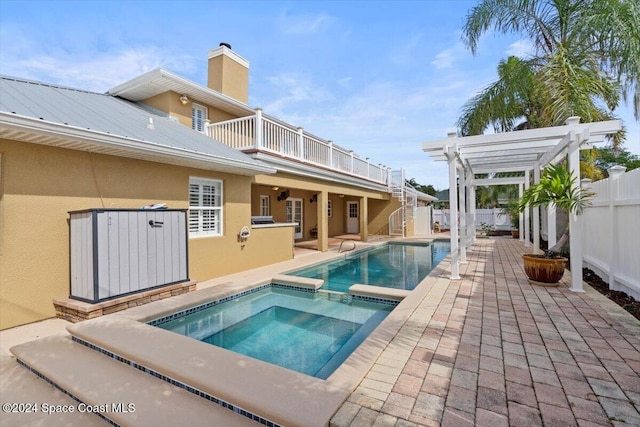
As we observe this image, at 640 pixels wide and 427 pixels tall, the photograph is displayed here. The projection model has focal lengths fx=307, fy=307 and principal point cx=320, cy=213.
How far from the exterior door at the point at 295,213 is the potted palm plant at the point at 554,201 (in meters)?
12.7

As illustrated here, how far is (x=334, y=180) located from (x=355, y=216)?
36.4 feet

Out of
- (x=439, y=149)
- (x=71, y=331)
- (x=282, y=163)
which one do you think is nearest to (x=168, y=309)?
(x=71, y=331)

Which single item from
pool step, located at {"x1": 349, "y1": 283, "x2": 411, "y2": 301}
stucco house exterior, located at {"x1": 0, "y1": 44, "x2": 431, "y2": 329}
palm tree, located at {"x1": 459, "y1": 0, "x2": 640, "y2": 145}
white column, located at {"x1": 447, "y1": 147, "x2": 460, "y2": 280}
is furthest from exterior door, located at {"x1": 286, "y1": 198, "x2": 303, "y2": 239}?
pool step, located at {"x1": 349, "y1": 283, "x2": 411, "y2": 301}

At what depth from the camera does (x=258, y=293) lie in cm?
770

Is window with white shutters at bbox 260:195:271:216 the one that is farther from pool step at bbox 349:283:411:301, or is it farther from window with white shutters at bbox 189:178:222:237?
pool step at bbox 349:283:411:301

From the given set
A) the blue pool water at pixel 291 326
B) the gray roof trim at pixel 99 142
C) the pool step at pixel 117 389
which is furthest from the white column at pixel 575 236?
the gray roof trim at pixel 99 142

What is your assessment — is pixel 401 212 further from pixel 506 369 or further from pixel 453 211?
pixel 506 369

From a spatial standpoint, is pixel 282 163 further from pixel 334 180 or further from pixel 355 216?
pixel 355 216

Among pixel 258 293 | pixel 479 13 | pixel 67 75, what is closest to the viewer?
pixel 258 293

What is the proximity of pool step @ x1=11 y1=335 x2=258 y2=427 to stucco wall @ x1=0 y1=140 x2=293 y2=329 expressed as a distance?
1.25m

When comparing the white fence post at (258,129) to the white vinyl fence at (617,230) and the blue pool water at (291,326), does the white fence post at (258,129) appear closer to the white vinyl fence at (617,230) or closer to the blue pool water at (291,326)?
the blue pool water at (291,326)

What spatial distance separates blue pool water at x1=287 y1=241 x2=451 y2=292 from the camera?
29.3ft

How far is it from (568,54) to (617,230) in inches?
239

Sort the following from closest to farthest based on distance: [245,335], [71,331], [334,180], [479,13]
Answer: [71,331], [245,335], [479,13], [334,180]
